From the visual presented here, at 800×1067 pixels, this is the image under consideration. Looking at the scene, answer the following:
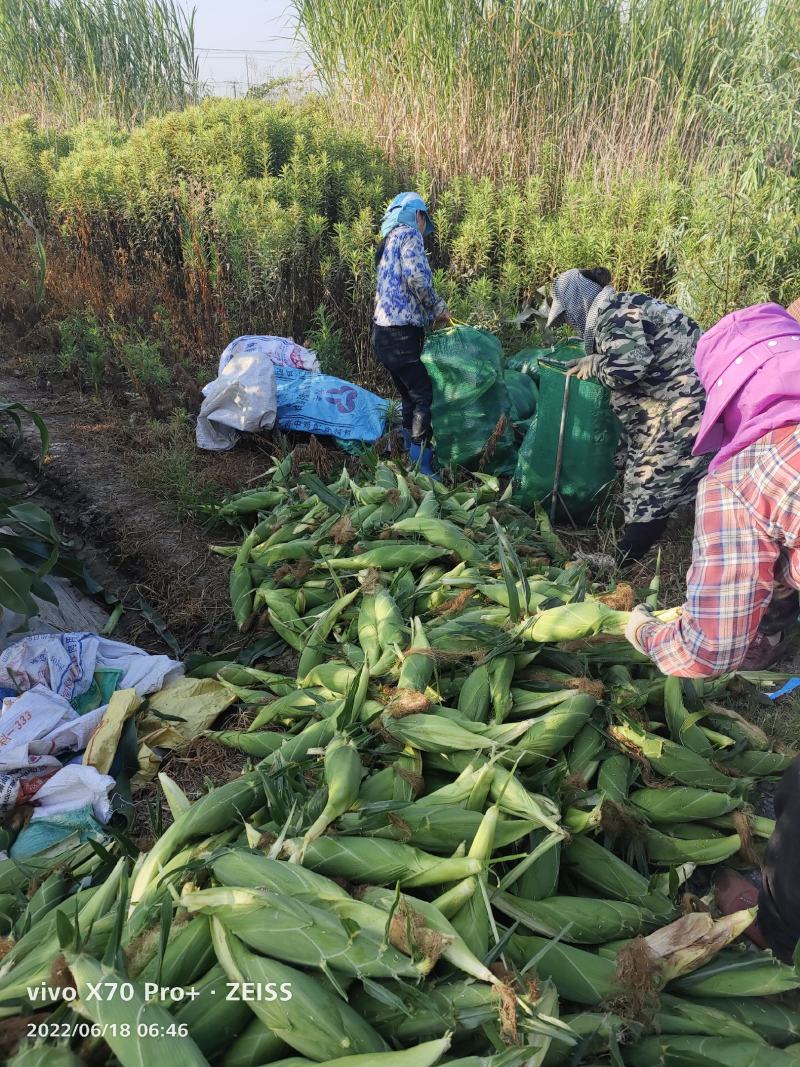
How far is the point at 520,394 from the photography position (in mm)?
4445

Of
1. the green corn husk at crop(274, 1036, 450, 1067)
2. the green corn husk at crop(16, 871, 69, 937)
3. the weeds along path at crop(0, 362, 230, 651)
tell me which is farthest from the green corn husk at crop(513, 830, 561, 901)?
the weeds along path at crop(0, 362, 230, 651)

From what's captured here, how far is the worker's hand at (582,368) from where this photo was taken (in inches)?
138

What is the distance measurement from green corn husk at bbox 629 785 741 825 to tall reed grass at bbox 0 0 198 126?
490 inches

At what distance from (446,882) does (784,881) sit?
754mm

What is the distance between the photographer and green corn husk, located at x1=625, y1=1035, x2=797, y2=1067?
49.6 inches

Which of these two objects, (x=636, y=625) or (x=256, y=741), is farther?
(x=256, y=741)

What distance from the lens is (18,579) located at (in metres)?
2.45

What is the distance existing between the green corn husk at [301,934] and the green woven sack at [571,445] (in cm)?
275

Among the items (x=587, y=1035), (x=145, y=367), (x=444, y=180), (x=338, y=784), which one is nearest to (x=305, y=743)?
(x=338, y=784)

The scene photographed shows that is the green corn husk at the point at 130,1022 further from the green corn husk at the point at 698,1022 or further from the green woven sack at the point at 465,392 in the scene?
the green woven sack at the point at 465,392

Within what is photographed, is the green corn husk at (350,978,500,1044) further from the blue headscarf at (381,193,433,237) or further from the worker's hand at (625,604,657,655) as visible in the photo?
the blue headscarf at (381,193,433,237)

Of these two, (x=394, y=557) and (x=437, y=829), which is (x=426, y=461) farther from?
(x=437, y=829)

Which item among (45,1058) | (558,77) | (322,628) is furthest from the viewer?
(558,77)

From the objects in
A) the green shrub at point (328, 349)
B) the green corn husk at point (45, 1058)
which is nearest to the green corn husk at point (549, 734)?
the green corn husk at point (45, 1058)
